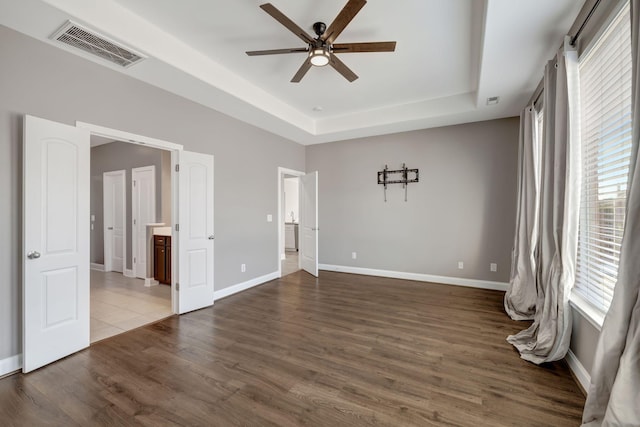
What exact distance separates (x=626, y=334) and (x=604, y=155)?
1.30 metres

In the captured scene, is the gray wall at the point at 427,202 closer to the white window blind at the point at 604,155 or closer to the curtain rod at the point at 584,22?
the white window blind at the point at 604,155

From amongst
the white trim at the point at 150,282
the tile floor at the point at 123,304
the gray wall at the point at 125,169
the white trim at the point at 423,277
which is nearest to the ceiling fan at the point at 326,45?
the tile floor at the point at 123,304

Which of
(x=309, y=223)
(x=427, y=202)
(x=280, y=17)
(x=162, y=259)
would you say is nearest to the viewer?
(x=280, y=17)

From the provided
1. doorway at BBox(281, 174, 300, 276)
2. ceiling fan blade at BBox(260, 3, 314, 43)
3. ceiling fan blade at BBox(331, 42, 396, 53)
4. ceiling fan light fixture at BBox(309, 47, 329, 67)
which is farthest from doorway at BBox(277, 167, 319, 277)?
ceiling fan blade at BBox(260, 3, 314, 43)

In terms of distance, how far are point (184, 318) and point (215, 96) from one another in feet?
9.19

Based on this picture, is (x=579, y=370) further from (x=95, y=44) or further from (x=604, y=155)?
(x=95, y=44)

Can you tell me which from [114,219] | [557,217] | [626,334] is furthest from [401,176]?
[114,219]

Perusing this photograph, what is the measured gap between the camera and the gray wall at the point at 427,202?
4574mm

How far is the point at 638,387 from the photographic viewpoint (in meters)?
1.21

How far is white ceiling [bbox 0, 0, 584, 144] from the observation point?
2.27m

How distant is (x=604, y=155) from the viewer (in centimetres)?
199

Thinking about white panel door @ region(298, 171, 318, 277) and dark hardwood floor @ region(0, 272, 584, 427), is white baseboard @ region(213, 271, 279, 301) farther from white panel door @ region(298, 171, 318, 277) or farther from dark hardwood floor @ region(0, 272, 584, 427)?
white panel door @ region(298, 171, 318, 277)

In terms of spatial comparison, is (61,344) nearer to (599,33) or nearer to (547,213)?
(547,213)

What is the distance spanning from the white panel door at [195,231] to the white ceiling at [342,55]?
3.04 feet
